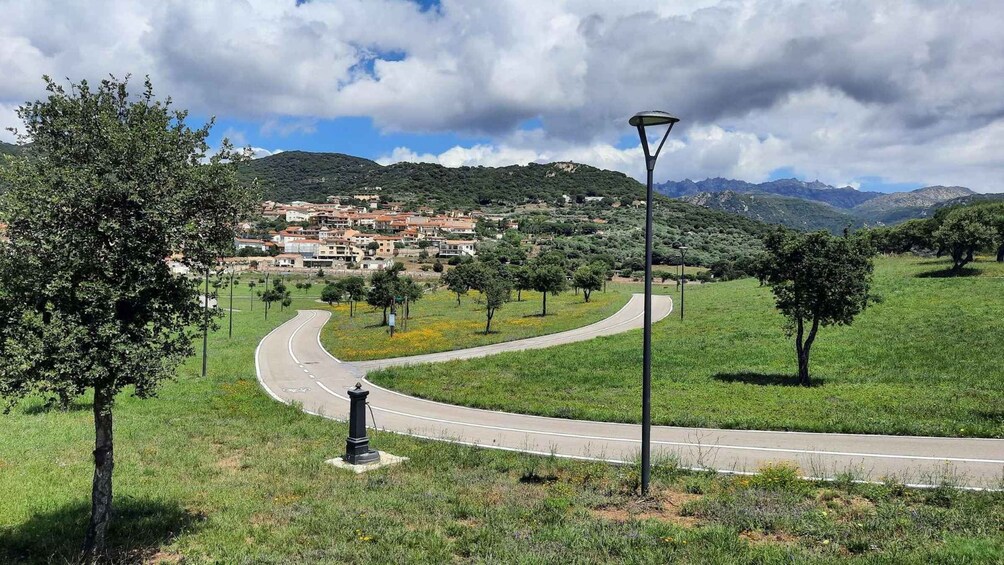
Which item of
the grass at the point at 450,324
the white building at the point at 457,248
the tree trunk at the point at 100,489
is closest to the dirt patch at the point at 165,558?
the tree trunk at the point at 100,489

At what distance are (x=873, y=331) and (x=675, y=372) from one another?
1396 centimetres

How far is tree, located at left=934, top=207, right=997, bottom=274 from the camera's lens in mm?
48312

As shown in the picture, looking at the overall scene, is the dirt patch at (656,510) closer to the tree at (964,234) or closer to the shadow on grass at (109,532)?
the shadow on grass at (109,532)

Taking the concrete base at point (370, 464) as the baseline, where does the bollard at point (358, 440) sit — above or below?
above

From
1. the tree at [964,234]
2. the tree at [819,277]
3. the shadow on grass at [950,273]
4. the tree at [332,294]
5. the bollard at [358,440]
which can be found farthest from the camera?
the tree at [332,294]

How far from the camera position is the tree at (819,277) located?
22016mm

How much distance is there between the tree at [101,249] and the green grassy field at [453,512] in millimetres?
1751

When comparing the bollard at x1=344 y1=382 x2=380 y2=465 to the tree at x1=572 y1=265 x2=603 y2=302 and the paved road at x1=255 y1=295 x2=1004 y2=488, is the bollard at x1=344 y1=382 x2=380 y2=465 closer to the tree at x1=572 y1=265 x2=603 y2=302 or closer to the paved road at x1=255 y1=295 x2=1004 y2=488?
the paved road at x1=255 y1=295 x2=1004 y2=488

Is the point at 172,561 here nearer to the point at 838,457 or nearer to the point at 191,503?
the point at 191,503

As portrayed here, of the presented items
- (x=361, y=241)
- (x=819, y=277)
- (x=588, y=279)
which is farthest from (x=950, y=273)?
(x=361, y=241)

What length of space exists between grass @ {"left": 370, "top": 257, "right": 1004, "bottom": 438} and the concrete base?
652 centimetres

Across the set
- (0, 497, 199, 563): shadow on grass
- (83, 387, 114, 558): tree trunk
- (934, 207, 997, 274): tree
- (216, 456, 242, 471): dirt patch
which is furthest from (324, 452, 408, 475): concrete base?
(934, 207, 997, 274): tree

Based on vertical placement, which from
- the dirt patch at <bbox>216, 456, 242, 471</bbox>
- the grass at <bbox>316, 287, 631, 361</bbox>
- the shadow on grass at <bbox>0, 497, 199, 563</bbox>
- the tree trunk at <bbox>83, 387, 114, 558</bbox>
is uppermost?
the tree trunk at <bbox>83, 387, 114, 558</bbox>

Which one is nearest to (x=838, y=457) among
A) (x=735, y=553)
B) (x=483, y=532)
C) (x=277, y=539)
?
(x=735, y=553)
